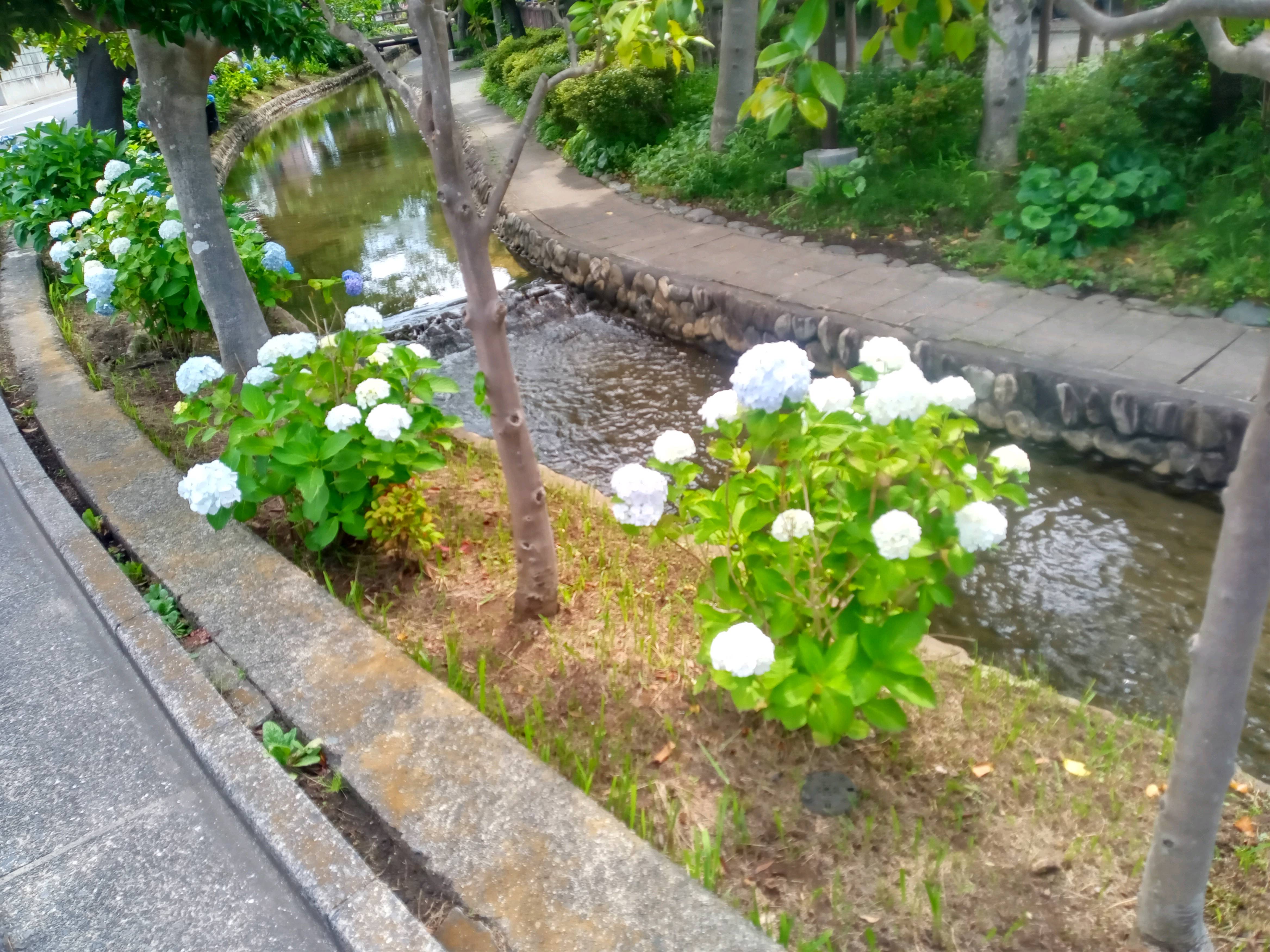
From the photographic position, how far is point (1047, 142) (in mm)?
6352

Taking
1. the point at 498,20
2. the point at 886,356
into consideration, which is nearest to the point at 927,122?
the point at 886,356

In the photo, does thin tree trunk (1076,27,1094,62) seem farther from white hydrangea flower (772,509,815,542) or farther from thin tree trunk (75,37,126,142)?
thin tree trunk (75,37,126,142)

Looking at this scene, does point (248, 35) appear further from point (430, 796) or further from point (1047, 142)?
point (1047, 142)

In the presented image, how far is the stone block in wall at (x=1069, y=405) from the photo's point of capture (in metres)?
4.66

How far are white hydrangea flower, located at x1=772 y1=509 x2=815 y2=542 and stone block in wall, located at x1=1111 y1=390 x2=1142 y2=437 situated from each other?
313 centimetres

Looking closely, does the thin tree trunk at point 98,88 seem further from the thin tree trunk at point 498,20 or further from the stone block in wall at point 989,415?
the thin tree trunk at point 498,20

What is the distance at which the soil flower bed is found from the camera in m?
2.00

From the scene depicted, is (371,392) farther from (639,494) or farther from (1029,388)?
(1029,388)

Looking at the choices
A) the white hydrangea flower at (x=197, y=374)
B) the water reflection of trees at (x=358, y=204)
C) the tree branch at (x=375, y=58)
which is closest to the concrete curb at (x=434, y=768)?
the white hydrangea flower at (x=197, y=374)

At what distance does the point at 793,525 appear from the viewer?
84.0 inches

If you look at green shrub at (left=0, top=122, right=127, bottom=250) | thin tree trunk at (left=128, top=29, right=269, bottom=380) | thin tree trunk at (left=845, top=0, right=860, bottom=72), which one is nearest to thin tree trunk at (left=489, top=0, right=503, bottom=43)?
thin tree trunk at (left=845, top=0, right=860, bottom=72)

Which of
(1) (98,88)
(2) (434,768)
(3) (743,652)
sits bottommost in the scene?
(2) (434,768)

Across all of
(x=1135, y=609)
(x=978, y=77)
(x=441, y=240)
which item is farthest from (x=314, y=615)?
(x=441, y=240)

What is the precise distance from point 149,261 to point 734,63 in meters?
5.93
